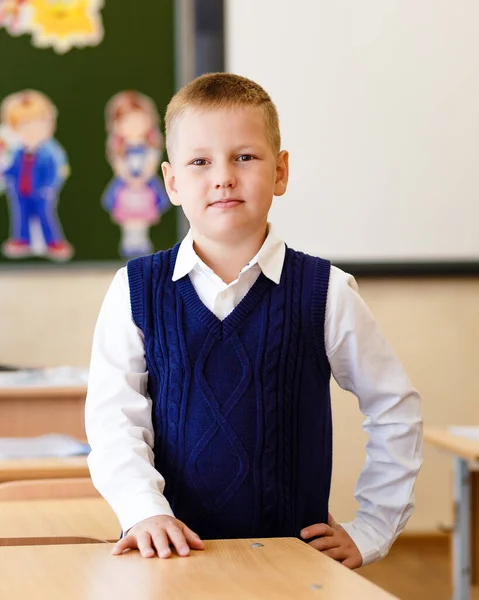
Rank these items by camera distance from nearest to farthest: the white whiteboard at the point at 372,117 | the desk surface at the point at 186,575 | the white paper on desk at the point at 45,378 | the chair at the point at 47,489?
the desk surface at the point at 186,575
the chair at the point at 47,489
the white paper on desk at the point at 45,378
the white whiteboard at the point at 372,117

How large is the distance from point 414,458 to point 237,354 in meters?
0.31

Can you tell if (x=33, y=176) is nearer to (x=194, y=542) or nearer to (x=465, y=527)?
(x=465, y=527)

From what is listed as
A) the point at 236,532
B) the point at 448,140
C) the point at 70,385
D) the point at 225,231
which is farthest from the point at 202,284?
the point at 448,140

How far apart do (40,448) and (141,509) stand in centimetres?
112

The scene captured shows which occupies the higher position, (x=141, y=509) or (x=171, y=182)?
(x=171, y=182)

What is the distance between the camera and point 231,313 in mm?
1393

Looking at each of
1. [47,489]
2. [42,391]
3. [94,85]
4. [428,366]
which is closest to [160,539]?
[47,489]

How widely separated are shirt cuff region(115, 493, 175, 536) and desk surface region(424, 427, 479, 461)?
131 cm

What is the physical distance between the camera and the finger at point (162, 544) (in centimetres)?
110

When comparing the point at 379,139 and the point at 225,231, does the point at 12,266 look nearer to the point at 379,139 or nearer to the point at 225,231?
the point at 379,139

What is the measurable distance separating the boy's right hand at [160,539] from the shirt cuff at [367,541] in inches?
12.9

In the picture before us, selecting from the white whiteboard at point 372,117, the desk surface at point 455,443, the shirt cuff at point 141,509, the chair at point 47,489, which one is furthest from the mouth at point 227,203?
the white whiteboard at point 372,117

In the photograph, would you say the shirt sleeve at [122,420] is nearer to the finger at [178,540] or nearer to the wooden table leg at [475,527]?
the finger at [178,540]

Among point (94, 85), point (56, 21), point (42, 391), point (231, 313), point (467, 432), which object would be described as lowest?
point (467, 432)
